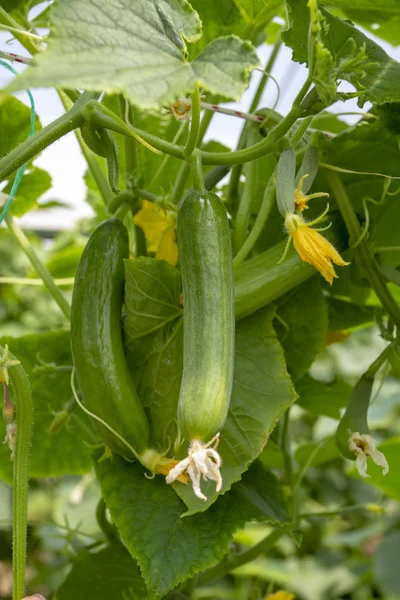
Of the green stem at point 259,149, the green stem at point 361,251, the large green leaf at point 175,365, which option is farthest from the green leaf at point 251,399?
the green stem at point 259,149

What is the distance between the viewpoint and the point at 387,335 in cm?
91

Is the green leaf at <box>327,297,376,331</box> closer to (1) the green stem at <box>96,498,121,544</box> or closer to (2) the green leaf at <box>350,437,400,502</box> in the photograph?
(2) the green leaf at <box>350,437,400,502</box>

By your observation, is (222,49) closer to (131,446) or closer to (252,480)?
(131,446)

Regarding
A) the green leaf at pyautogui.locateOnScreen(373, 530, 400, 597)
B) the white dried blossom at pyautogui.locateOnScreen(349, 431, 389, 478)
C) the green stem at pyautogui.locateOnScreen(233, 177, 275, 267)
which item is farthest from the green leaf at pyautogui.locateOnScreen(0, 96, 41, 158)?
the green leaf at pyautogui.locateOnScreen(373, 530, 400, 597)

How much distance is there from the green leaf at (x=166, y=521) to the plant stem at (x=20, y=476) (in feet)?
0.37

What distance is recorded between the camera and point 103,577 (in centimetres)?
107

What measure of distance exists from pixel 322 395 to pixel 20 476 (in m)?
0.54

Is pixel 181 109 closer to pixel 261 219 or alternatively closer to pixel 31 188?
pixel 261 219

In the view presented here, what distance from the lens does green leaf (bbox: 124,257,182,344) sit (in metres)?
0.83

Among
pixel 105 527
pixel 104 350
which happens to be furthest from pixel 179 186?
pixel 105 527

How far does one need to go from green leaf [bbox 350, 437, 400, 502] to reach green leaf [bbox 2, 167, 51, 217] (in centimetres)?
71

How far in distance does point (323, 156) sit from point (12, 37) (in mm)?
439

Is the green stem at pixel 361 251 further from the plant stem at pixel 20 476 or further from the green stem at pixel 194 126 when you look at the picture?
the plant stem at pixel 20 476

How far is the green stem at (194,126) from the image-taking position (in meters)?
0.61
